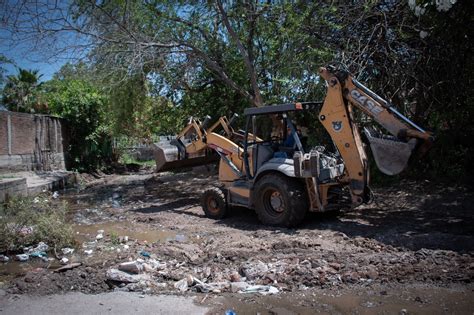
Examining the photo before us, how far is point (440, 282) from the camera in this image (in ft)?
14.7

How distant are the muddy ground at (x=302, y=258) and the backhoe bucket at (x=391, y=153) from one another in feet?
3.21

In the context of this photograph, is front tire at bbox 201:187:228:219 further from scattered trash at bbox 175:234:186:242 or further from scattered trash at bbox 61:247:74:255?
scattered trash at bbox 61:247:74:255

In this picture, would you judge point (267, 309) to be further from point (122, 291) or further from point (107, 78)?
point (107, 78)

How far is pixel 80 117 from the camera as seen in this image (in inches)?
738

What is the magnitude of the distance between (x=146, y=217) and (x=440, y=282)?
6116 millimetres

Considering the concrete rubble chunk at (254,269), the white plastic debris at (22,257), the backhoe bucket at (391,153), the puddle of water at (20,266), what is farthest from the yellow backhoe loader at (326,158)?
the white plastic debris at (22,257)

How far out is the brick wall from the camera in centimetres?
1434

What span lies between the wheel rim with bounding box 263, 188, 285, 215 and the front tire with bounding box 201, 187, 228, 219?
1193 mm

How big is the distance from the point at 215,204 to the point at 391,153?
12.3 ft

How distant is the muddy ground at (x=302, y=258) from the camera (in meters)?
4.30

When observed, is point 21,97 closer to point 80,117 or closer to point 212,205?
point 80,117

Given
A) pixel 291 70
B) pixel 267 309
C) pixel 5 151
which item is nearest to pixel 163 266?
pixel 267 309

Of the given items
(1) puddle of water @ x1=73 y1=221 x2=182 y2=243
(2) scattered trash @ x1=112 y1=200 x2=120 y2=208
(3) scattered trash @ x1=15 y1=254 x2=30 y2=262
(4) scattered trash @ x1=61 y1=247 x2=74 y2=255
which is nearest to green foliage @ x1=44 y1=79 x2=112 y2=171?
(2) scattered trash @ x1=112 y1=200 x2=120 y2=208

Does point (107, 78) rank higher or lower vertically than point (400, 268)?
higher
